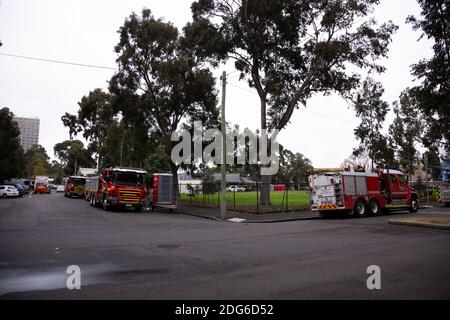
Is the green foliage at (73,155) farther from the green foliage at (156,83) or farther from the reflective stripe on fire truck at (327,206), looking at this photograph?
the reflective stripe on fire truck at (327,206)

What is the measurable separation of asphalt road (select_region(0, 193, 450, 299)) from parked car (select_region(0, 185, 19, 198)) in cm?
3559

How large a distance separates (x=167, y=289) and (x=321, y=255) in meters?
4.67

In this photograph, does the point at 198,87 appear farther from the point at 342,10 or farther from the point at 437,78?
the point at 437,78

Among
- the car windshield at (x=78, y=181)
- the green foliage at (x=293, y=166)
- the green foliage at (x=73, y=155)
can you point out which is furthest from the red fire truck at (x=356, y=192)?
the green foliage at (x=293, y=166)

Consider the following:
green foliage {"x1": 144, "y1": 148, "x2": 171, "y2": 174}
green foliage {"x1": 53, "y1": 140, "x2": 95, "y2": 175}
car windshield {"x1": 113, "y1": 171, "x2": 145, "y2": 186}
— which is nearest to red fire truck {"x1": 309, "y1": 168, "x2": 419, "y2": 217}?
car windshield {"x1": 113, "y1": 171, "x2": 145, "y2": 186}

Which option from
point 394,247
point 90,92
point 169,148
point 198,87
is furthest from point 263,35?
point 90,92

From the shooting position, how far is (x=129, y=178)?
84.4 feet

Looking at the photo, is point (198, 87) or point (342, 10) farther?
point (198, 87)

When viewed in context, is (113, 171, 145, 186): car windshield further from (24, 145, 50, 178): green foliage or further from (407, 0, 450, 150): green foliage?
(24, 145, 50, 178): green foliage

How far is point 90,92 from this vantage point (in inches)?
2254
